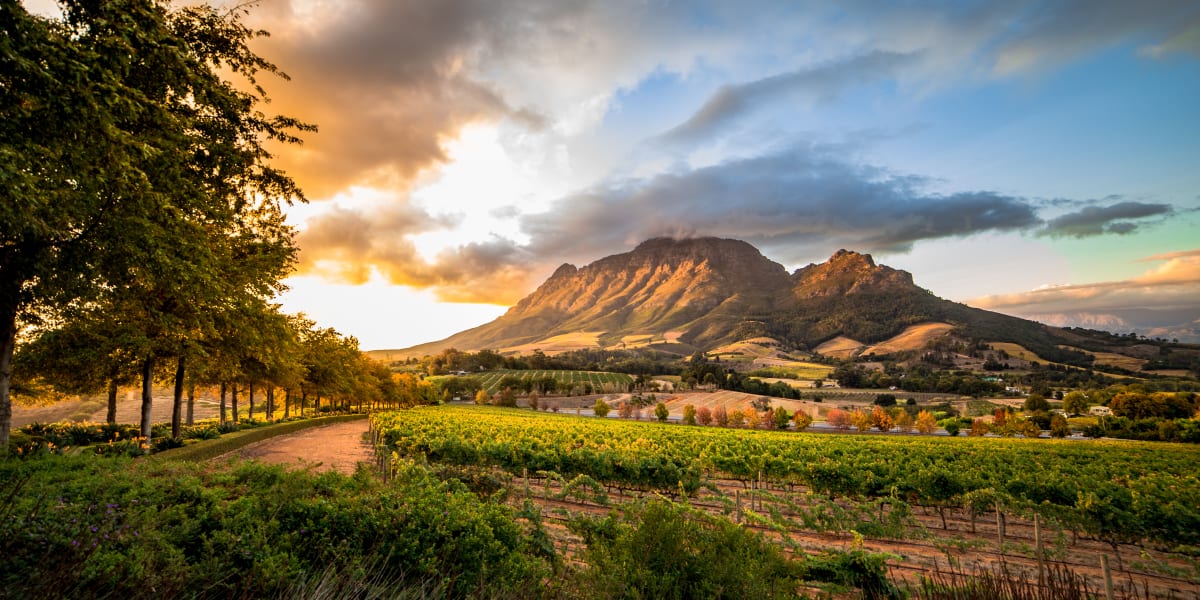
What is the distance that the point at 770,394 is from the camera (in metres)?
122

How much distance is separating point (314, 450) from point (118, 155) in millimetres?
22556

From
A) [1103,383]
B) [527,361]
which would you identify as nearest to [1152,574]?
[527,361]

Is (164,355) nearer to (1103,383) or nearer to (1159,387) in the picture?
(1159,387)

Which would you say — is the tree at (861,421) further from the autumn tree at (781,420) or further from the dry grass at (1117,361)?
the dry grass at (1117,361)

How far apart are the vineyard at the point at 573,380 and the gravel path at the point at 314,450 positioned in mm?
89548

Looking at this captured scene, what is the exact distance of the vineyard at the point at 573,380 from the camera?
12769 centimetres

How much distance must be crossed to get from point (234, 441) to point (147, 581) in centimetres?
2587

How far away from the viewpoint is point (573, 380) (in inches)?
5492

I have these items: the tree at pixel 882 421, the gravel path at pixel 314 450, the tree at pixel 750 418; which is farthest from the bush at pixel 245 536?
the tree at pixel 882 421

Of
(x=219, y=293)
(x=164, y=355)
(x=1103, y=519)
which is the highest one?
(x=219, y=293)

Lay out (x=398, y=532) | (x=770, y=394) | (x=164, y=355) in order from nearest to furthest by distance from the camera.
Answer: (x=398, y=532)
(x=164, y=355)
(x=770, y=394)

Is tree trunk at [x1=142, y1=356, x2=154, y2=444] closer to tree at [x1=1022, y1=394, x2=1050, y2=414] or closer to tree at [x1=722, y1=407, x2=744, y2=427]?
tree at [x1=722, y1=407, x2=744, y2=427]

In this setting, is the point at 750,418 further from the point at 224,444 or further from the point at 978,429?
the point at 224,444

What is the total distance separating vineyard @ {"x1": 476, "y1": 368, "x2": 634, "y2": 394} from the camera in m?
128
